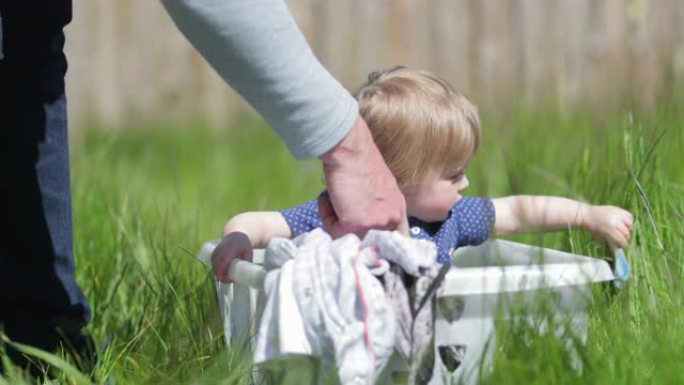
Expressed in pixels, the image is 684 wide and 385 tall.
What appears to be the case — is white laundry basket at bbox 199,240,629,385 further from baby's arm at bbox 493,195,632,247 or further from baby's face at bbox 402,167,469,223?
baby's face at bbox 402,167,469,223

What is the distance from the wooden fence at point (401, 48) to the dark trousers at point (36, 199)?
3.98 metres

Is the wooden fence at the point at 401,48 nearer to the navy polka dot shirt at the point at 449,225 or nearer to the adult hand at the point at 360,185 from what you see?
the navy polka dot shirt at the point at 449,225

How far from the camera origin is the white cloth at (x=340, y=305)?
2.37 metres

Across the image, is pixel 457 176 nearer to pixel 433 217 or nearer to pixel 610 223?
pixel 433 217

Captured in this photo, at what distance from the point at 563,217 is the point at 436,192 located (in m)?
0.27

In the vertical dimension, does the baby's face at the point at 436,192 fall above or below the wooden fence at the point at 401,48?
above

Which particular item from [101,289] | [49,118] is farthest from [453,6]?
[49,118]

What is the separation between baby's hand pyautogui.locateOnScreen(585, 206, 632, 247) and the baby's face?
0.94 feet

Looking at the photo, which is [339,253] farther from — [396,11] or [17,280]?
[396,11]

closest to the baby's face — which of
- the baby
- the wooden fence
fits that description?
the baby

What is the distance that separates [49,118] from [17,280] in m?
0.35

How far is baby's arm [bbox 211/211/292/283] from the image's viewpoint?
282cm

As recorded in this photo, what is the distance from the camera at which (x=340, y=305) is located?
7.89ft

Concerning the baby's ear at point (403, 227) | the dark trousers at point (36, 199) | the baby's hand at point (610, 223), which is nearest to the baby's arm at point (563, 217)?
the baby's hand at point (610, 223)
